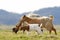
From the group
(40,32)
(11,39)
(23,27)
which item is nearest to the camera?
(11,39)

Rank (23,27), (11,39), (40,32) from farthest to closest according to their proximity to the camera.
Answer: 1. (23,27)
2. (40,32)
3. (11,39)

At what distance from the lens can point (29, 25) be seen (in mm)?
19859

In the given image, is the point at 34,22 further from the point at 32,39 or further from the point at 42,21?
the point at 32,39

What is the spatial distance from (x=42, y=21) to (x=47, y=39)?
6203 mm

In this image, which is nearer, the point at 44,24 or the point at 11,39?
the point at 11,39

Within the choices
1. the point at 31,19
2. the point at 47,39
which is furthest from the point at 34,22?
the point at 47,39

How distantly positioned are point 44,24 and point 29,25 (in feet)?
7.56

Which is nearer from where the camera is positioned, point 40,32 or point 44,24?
point 40,32

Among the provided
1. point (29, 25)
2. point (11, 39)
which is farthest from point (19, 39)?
point (29, 25)

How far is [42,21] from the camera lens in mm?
21703

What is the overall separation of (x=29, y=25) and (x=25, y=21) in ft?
5.82

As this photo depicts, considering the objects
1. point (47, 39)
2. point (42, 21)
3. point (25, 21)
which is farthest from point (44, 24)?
point (47, 39)

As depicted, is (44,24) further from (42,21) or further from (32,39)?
(32,39)

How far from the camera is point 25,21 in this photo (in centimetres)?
2156
